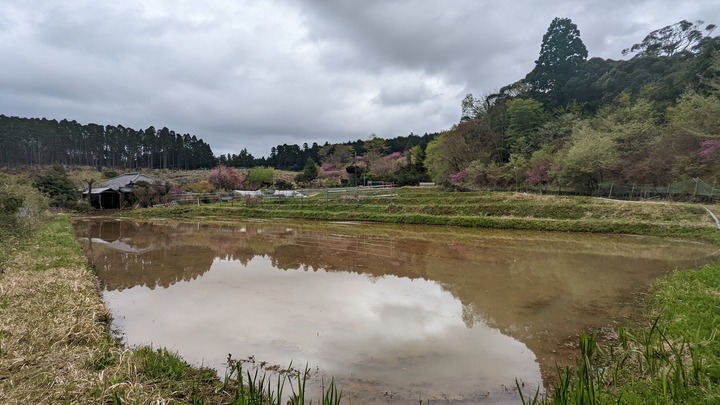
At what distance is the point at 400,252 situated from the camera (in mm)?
15125

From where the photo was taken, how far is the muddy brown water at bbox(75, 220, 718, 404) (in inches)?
202

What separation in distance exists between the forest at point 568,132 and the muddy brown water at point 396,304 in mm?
9240

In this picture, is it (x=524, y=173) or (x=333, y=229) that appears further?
(x=524, y=173)

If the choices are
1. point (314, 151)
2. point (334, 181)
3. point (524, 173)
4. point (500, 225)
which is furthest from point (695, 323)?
point (314, 151)

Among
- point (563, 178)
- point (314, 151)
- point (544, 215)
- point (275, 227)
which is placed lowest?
point (275, 227)

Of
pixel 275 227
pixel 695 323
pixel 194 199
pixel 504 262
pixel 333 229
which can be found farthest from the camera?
pixel 194 199

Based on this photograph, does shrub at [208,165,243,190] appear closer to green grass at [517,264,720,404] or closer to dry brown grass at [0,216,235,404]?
dry brown grass at [0,216,235,404]

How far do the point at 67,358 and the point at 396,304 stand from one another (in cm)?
595

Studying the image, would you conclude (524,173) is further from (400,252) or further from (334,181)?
(334,181)

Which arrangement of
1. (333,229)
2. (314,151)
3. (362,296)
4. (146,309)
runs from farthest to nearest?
1. (314,151)
2. (333,229)
3. (362,296)
4. (146,309)

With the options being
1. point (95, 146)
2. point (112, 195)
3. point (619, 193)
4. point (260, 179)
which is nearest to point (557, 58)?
point (619, 193)

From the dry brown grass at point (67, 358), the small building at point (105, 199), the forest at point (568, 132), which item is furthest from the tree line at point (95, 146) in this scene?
the dry brown grass at point (67, 358)

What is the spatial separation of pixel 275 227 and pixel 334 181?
29.8m

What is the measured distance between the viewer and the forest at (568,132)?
22891 millimetres
